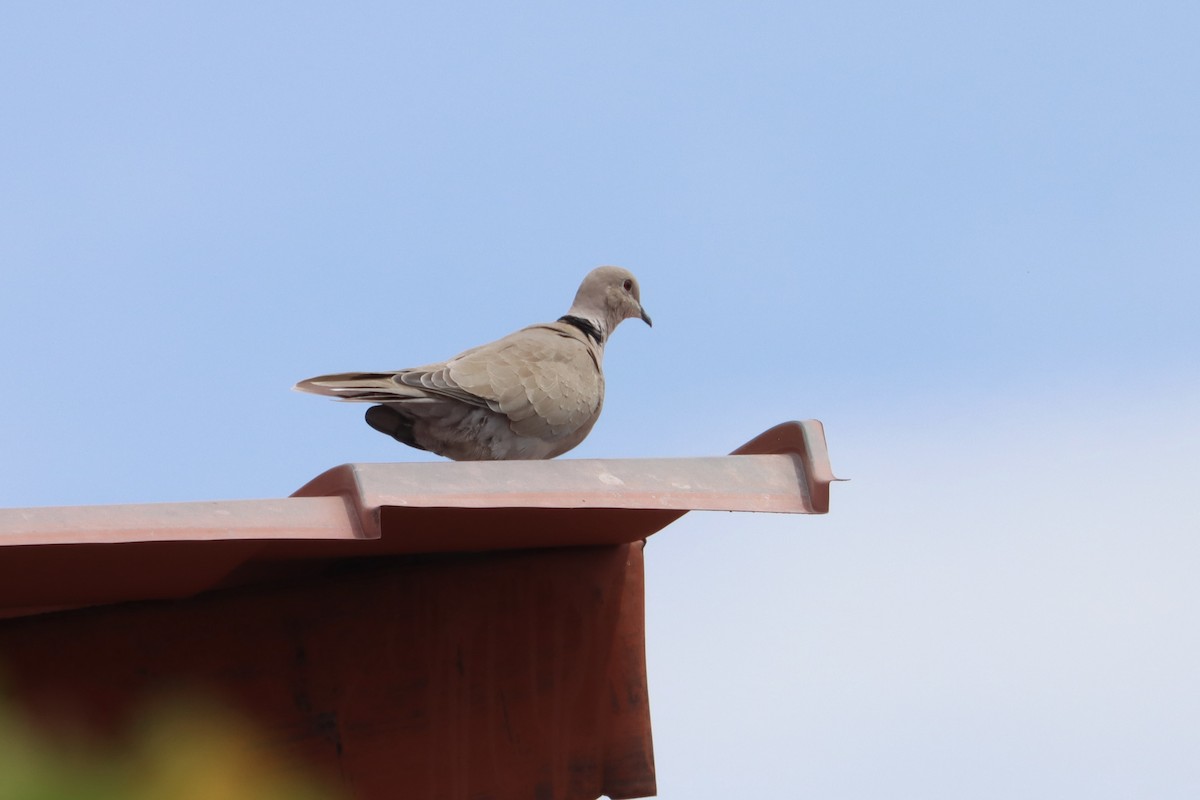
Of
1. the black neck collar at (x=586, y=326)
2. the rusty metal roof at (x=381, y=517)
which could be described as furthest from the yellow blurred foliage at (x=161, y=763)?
the black neck collar at (x=586, y=326)

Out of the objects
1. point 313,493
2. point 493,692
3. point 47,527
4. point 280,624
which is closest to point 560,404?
point 493,692

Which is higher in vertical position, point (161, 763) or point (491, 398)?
point (491, 398)

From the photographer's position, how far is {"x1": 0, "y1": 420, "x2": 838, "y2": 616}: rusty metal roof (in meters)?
2.04

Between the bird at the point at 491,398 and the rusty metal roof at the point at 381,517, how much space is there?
1.13 metres

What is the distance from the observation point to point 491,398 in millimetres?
4117

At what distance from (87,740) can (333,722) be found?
0.45 meters

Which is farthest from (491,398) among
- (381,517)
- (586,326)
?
(381,517)

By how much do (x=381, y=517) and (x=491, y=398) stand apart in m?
1.79

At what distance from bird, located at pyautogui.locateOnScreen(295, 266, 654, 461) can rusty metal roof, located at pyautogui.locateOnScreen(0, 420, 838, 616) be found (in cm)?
113

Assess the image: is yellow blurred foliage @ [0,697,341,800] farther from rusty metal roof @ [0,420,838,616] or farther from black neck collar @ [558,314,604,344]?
black neck collar @ [558,314,604,344]

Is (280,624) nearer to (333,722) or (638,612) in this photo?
(333,722)

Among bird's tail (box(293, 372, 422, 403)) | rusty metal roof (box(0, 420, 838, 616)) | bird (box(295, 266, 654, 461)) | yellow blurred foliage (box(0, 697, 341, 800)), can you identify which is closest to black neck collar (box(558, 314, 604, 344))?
bird (box(295, 266, 654, 461))

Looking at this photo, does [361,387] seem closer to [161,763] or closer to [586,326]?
[586,326]

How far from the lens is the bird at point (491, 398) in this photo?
4.01 m
